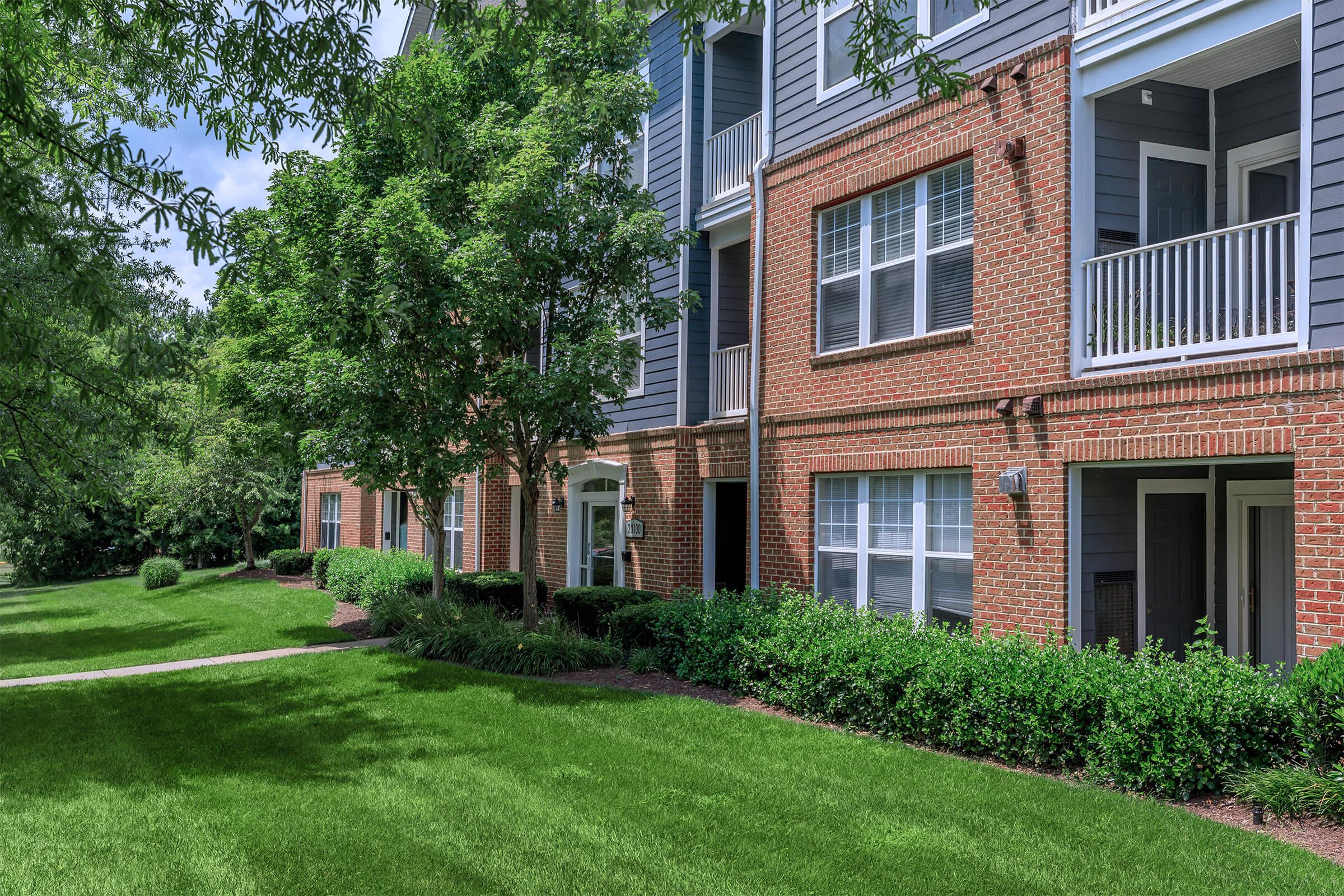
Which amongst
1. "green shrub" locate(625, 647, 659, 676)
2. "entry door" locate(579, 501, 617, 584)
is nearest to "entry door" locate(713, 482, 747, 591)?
"entry door" locate(579, 501, 617, 584)

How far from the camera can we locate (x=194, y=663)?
14.5 metres

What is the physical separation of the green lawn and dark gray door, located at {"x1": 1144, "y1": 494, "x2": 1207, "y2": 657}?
1189cm

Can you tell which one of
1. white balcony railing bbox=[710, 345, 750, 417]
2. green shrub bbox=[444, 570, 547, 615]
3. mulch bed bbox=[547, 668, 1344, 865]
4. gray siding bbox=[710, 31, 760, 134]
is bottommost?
mulch bed bbox=[547, 668, 1344, 865]

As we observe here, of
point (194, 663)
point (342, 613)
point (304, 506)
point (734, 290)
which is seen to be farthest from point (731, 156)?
point (304, 506)

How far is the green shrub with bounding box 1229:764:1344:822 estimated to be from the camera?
6.30 m

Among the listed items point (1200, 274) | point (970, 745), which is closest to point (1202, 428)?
point (1200, 274)

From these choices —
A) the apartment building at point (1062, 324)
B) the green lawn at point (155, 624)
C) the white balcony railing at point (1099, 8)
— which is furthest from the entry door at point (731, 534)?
the white balcony railing at point (1099, 8)

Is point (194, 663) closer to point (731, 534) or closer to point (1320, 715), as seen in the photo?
point (731, 534)

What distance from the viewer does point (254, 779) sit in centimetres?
797

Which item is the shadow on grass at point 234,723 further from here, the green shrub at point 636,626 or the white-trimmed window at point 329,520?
the white-trimmed window at point 329,520

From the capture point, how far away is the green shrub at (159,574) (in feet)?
96.3

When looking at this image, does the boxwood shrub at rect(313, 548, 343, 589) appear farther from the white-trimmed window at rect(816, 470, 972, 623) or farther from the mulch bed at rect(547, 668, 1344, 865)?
the mulch bed at rect(547, 668, 1344, 865)

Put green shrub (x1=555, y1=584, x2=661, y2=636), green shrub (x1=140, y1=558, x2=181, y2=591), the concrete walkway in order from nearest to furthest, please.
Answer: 1. the concrete walkway
2. green shrub (x1=555, y1=584, x2=661, y2=636)
3. green shrub (x1=140, y1=558, x2=181, y2=591)

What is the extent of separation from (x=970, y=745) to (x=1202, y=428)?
3.17 meters
